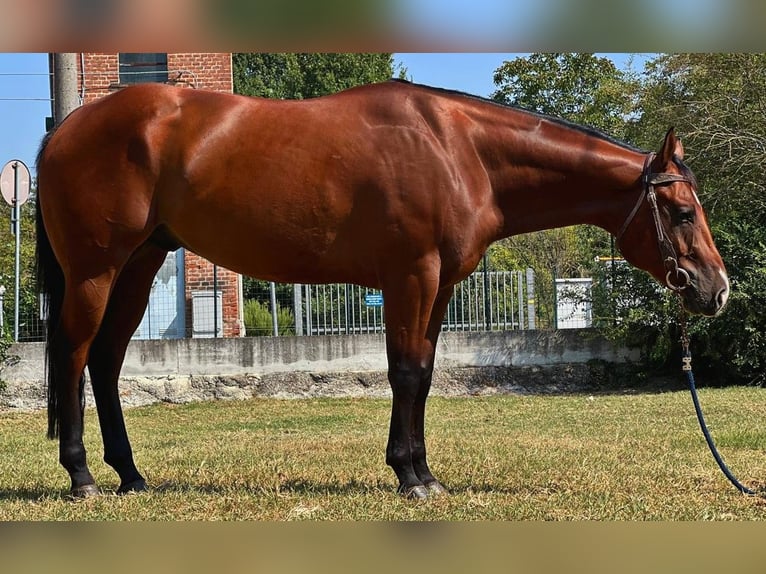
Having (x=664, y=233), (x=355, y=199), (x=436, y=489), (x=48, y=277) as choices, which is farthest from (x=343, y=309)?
(x=664, y=233)

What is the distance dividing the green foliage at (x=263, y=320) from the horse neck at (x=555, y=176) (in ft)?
34.2

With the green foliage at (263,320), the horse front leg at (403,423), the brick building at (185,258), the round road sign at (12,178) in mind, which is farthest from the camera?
the brick building at (185,258)

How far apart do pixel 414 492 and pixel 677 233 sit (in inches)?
85.4

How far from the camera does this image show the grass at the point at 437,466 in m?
5.10

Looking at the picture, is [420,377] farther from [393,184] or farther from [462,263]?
[393,184]

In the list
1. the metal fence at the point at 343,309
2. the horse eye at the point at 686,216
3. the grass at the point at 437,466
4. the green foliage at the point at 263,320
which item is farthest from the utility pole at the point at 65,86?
the horse eye at the point at 686,216

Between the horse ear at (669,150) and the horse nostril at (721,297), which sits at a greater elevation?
the horse ear at (669,150)

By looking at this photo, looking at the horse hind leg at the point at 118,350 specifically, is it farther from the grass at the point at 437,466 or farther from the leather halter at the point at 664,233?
the leather halter at the point at 664,233

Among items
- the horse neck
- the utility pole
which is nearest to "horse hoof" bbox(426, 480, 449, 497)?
the horse neck

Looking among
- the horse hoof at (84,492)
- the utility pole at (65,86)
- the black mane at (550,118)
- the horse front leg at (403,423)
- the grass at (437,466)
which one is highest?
the utility pole at (65,86)

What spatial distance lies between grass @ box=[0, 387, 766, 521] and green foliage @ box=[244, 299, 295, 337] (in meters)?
3.37

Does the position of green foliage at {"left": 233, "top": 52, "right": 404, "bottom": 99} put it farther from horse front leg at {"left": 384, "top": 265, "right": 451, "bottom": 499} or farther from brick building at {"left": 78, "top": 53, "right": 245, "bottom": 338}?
horse front leg at {"left": 384, "top": 265, "right": 451, "bottom": 499}

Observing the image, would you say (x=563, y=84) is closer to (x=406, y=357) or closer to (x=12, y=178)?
(x=12, y=178)

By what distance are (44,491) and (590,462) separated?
3.85 metres
